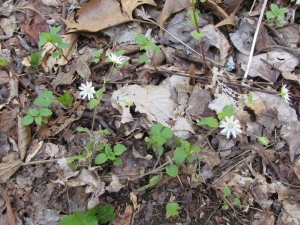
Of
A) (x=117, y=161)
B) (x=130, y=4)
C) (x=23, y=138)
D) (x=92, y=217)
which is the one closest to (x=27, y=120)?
(x=23, y=138)

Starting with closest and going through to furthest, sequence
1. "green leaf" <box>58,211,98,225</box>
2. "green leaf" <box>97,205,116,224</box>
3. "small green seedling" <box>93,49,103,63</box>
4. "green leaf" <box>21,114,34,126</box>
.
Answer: "green leaf" <box>58,211,98,225</box>, "green leaf" <box>97,205,116,224</box>, "green leaf" <box>21,114,34,126</box>, "small green seedling" <box>93,49,103,63</box>

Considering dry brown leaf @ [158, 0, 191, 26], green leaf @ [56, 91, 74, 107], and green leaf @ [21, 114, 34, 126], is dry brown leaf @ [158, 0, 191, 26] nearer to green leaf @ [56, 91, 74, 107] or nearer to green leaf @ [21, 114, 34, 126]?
green leaf @ [56, 91, 74, 107]

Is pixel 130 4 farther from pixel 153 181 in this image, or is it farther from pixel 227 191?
pixel 227 191

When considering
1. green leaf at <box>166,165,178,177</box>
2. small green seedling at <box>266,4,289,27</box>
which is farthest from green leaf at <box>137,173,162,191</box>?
small green seedling at <box>266,4,289,27</box>

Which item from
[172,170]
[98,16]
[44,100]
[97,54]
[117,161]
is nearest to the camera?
[172,170]

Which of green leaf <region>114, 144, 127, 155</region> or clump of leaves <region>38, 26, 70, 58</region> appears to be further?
clump of leaves <region>38, 26, 70, 58</region>

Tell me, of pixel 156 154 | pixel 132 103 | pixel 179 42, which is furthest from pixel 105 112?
pixel 179 42
